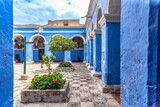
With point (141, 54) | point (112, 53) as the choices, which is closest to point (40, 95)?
point (112, 53)

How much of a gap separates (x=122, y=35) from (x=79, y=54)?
1582 cm

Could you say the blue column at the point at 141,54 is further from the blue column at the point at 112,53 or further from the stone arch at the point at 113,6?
the stone arch at the point at 113,6

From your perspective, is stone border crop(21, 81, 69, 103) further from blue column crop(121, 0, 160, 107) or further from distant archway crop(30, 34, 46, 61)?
distant archway crop(30, 34, 46, 61)

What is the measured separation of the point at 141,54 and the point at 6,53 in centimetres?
158

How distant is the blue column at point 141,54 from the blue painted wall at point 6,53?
5.07ft

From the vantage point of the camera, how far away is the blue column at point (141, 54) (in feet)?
3.03

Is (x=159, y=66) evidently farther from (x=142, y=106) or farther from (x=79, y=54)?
(x=79, y=54)

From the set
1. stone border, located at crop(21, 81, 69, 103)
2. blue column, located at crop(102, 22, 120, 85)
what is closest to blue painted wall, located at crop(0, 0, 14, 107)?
stone border, located at crop(21, 81, 69, 103)

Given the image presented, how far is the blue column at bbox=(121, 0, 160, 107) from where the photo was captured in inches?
Result: 36.4

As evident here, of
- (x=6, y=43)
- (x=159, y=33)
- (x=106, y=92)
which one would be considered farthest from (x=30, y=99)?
(x=159, y=33)

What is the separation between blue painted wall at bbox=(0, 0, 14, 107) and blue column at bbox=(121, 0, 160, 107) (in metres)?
1.55

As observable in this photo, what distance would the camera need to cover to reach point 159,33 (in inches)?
35.5

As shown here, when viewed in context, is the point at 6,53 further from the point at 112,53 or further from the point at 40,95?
the point at 112,53

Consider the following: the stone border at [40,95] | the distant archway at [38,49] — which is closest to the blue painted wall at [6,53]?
the stone border at [40,95]
